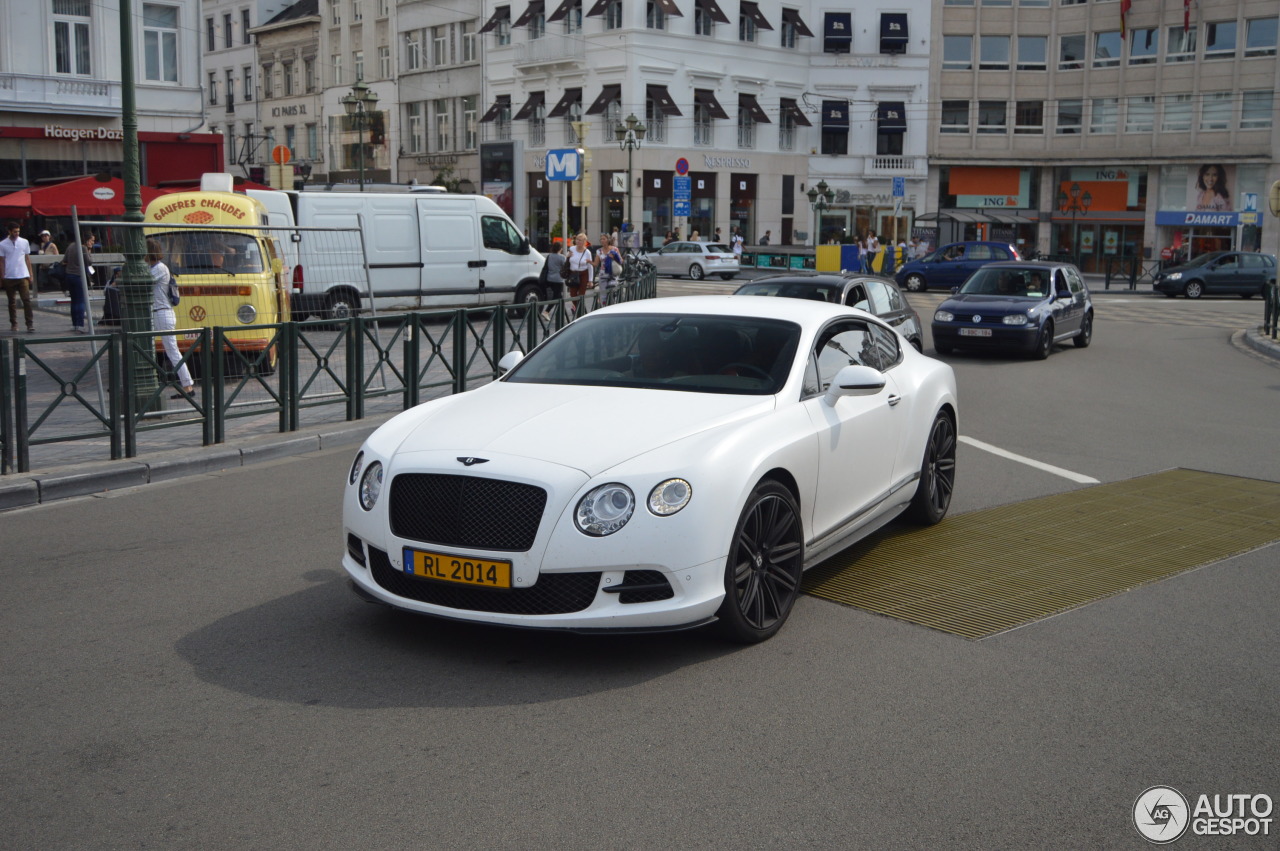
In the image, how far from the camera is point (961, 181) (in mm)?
60625

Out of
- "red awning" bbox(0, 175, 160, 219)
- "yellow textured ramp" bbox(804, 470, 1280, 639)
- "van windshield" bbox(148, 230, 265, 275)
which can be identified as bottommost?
"yellow textured ramp" bbox(804, 470, 1280, 639)

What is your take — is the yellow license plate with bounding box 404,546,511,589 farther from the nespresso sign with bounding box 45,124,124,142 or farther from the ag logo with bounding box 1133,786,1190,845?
the nespresso sign with bounding box 45,124,124,142

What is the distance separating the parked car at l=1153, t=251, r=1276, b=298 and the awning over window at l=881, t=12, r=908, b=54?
971 inches

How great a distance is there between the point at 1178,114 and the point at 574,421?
189ft

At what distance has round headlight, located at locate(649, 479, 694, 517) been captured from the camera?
16.8ft

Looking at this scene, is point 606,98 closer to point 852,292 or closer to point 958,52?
point 958,52

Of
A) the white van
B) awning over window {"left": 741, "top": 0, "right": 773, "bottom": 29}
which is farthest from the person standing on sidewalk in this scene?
awning over window {"left": 741, "top": 0, "right": 773, "bottom": 29}

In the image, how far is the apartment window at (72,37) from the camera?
102ft

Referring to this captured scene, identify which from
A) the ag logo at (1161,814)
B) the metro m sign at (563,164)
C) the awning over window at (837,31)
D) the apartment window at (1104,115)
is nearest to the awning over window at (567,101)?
the awning over window at (837,31)

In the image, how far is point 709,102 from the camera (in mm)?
56344

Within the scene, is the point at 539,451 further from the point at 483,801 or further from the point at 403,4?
the point at 403,4

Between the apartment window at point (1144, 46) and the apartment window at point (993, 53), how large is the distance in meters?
5.63

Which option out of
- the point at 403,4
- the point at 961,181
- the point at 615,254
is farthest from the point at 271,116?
the point at 615,254

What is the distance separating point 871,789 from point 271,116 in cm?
7190
